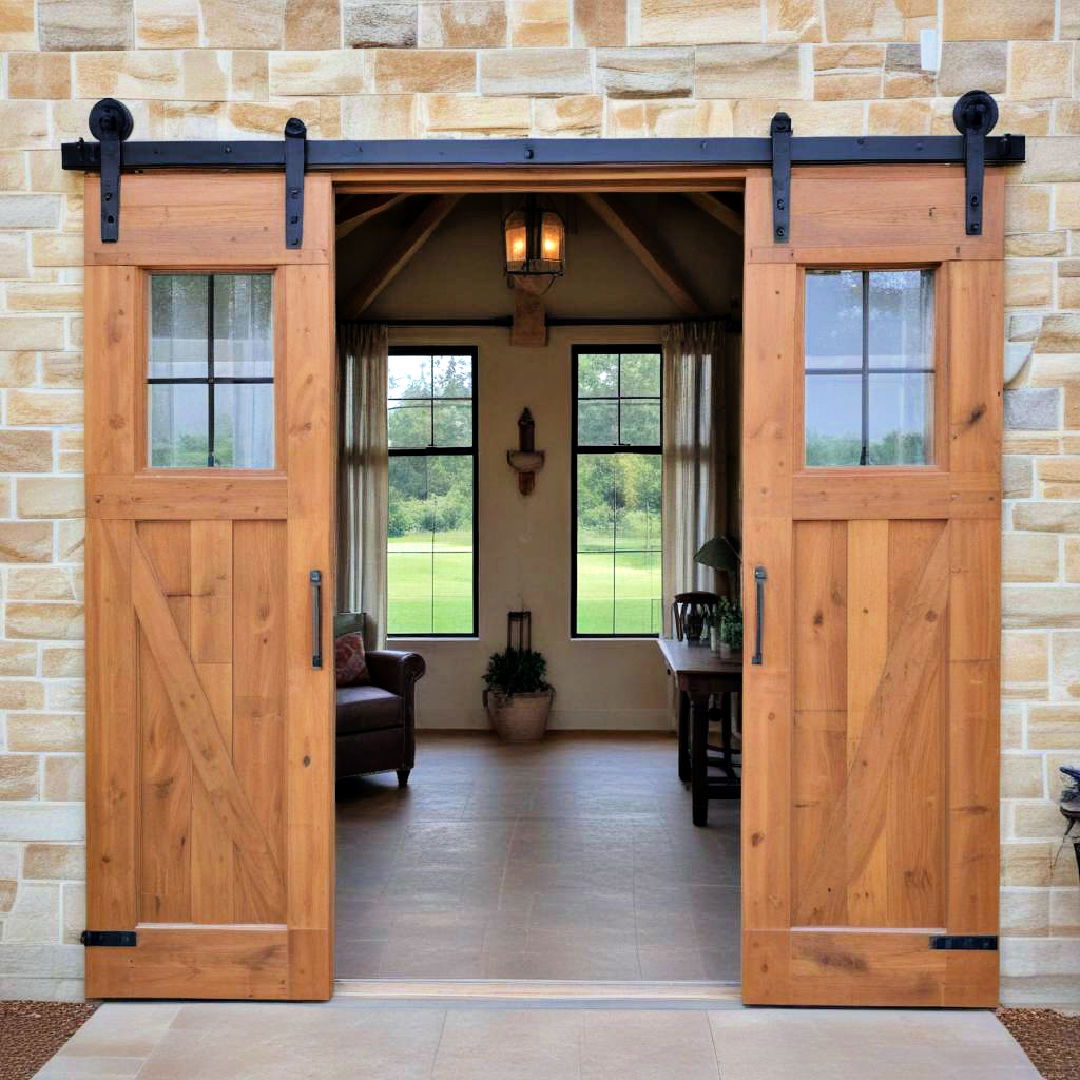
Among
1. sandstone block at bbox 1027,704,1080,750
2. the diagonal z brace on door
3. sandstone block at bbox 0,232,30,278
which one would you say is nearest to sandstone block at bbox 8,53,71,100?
the diagonal z brace on door

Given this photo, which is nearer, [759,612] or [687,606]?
[759,612]

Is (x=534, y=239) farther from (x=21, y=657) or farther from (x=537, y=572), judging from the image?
(x=21, y=657)

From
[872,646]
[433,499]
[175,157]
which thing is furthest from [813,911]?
[433,499]

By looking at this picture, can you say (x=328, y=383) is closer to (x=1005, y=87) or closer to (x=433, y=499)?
(x=1005, y=87)

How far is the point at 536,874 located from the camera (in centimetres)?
571

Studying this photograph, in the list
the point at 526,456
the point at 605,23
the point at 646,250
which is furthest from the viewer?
the point at 526,456

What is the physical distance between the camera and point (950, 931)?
403 centimetres

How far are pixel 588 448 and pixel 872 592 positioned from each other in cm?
555

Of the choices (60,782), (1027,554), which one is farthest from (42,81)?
(1027,554)

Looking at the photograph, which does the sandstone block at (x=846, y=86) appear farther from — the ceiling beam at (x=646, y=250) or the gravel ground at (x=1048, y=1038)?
the ceiling beam at (x=646, y=250)

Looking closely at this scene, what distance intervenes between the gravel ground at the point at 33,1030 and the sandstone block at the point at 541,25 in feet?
10.4

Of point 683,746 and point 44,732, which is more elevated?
point 44,732

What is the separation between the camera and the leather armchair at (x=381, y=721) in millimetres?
7344

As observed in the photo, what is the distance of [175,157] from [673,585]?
19.1 ft
